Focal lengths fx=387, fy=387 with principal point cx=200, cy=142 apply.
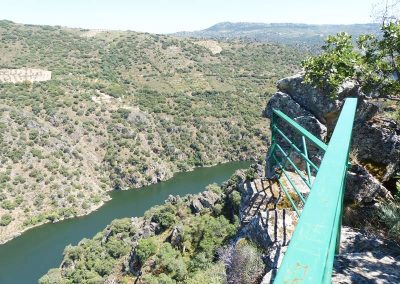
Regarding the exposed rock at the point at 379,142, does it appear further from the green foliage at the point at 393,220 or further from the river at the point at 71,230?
the river at the point at 71,230

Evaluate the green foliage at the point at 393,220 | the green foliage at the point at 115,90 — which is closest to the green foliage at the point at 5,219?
the green foliage at the point at 115,90

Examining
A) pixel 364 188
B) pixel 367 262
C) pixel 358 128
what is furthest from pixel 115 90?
pixel 367 262

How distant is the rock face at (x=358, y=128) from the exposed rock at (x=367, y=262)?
292 centimetres

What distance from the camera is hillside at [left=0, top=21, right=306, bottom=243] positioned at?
81.4m

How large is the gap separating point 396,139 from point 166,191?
8423 cm

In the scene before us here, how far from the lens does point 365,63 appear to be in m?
9.70

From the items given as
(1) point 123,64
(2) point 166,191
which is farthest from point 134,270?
(1) point 123,64

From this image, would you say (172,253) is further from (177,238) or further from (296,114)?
(296,114)

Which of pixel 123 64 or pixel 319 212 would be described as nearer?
pixel 319 212

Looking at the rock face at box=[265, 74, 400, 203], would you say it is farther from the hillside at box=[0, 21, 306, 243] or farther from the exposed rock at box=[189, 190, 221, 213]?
the hillside at box=[0, 21, 306, 243]

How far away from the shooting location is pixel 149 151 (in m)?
105

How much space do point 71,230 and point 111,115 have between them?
4325cm

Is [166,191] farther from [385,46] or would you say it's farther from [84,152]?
[385,46]

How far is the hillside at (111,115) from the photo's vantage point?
81438mm
